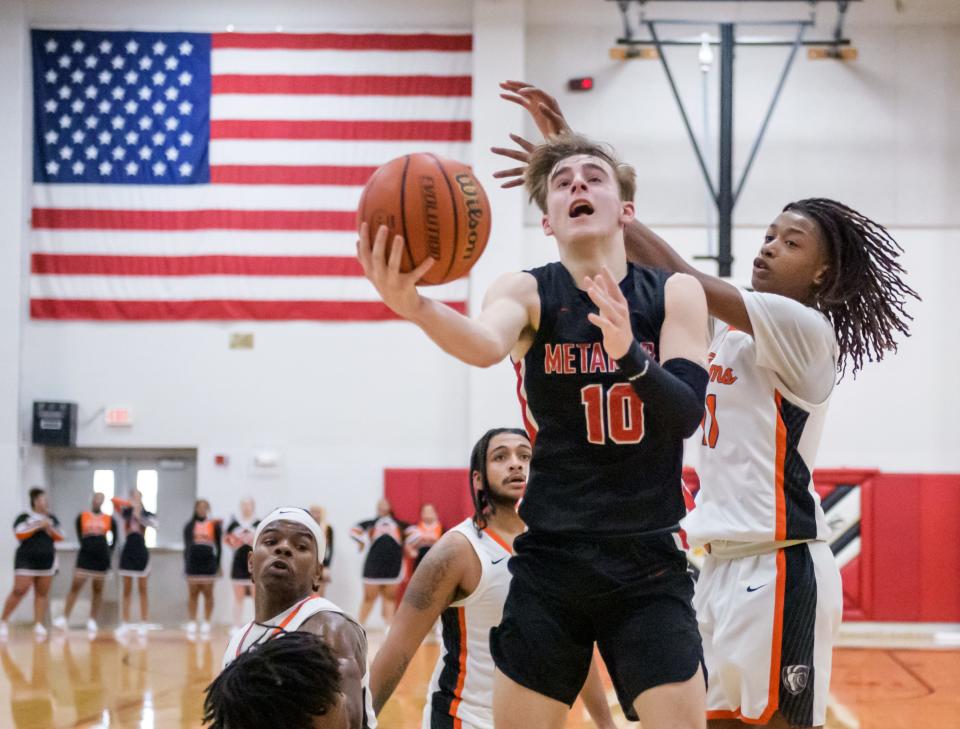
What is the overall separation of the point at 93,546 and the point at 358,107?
645 centimetres

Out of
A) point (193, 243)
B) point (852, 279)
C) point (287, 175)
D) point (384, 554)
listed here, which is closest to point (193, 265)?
point (193, 243)

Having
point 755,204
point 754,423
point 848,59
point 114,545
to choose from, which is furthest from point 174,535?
point 754,423

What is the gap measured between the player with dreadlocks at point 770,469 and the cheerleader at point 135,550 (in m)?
11.9

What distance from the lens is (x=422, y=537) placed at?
14109 mm

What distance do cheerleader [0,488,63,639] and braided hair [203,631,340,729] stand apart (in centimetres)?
1235

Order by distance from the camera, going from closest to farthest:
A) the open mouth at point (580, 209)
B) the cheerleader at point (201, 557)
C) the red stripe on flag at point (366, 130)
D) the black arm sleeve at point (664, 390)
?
the black arm sleeve at point (664, 390)
the open mouth at point (580, 209)
the cheerleader at point (201, 557)
the red stripe on flag at point (366, 130)

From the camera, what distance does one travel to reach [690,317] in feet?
9.55

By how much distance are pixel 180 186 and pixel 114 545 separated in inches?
185

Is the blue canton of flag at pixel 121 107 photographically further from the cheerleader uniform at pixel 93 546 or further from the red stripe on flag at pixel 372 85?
the cheerleader uniform at pixel 93 546

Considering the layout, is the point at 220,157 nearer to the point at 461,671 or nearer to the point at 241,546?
the point at 241,546

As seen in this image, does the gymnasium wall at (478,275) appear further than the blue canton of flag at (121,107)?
No

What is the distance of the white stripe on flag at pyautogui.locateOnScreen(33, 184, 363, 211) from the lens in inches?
594

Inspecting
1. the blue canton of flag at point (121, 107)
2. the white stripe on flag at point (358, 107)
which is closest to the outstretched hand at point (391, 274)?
the white stripe on flag at point (358, 107)

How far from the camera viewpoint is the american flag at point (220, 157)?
15.1 metres
